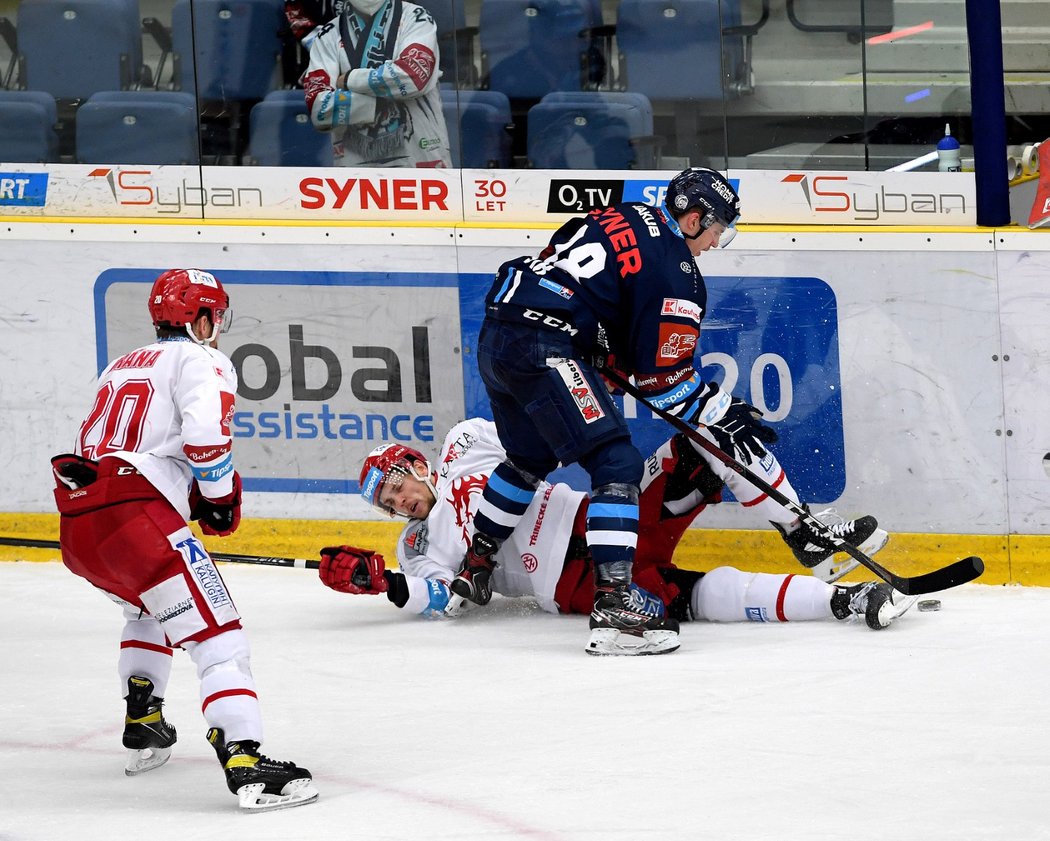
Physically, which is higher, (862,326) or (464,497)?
(862,326)

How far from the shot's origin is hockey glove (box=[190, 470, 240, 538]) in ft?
9.99

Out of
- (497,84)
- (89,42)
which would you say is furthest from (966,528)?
(89,42)

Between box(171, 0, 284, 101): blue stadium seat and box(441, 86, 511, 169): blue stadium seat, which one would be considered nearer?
box(441, 86, 511, 169): blue stadium seat

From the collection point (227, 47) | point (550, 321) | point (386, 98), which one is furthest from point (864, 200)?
point (227, 47)

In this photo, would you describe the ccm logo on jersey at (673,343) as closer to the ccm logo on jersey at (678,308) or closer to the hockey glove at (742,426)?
the ccm logo on jersey at (678,308)

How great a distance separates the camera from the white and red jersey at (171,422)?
2932 millimetres

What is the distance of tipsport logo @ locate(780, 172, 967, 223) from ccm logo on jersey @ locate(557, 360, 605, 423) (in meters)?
1.31

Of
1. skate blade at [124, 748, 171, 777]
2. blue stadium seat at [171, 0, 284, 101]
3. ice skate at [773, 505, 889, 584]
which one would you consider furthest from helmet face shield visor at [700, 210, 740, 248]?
skate blade at [124, 748, 171, 777]

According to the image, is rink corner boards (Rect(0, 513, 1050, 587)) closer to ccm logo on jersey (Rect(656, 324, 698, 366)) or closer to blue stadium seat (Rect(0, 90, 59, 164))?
ccm logo on jersey (Rect(656, 324, 698, 366))

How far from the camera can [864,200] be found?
4.87 meters

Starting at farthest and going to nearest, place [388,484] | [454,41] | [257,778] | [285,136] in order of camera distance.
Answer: [285,136], [454,41], [388,484], [257,778]

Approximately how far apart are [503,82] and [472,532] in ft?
5.26

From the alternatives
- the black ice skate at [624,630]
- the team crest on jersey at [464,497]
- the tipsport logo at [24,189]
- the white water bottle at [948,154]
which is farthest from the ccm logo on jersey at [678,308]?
the tipsport logo at [24,189]

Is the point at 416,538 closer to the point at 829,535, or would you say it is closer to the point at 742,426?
the point at 742,426
